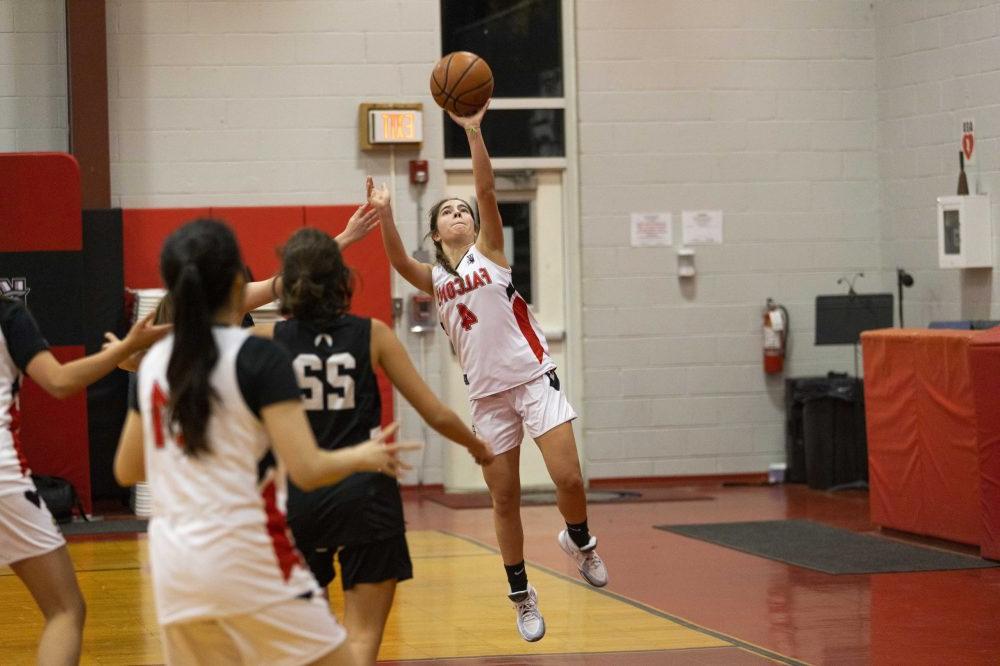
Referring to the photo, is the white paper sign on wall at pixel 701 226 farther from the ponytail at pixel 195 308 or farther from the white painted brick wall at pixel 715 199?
the ponytail at pixel 195 308

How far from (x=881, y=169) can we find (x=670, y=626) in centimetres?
673

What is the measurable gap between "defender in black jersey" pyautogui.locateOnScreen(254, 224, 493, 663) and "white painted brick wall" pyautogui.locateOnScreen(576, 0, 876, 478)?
773 cm

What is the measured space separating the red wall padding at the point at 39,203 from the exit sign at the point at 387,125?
2.22 m

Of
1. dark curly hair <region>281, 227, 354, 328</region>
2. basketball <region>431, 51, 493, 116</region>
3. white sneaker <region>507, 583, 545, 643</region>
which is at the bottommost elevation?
white sneaker <region>507, 583, 545, 643</region>

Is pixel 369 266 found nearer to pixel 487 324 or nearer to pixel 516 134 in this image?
pixel 516 134

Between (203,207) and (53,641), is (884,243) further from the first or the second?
(53,641)

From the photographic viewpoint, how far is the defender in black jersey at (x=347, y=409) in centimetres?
359

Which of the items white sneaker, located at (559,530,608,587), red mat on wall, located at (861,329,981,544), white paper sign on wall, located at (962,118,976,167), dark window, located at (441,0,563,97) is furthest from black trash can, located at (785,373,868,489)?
white sneaker, located at (559,530,608,587)

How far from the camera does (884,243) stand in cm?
1180

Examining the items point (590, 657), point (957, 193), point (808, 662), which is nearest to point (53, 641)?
point (590, 657)

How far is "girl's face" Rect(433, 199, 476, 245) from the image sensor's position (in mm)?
5730

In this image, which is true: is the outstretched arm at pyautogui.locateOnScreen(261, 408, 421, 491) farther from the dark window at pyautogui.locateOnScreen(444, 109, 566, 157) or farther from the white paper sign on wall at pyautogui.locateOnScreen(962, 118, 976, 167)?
the white paper sign on wall at pyautogui.locateOnScreen(962, 118, 976, 167)

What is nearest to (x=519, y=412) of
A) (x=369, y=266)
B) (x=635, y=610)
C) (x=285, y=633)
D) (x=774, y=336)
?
(x=635, y=610)

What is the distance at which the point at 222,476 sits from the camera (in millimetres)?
2842
